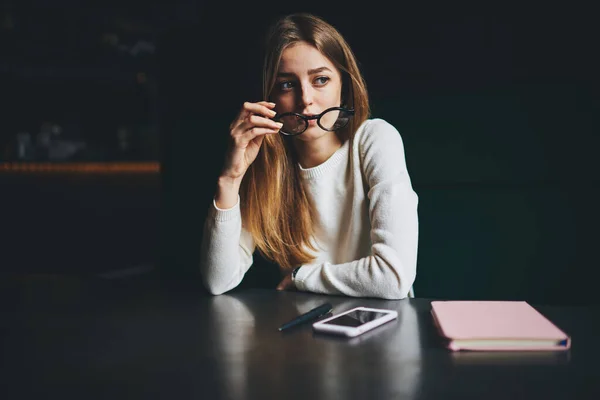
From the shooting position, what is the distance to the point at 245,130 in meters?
1.29

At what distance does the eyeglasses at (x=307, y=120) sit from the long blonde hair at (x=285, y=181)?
0.26 feet

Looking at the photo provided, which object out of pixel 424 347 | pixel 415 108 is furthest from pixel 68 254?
pixel 424 347

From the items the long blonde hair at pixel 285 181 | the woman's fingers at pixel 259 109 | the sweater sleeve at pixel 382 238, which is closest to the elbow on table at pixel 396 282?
the sweater sleeve at pixel 382 238

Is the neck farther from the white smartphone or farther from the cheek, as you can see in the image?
the white smartphone

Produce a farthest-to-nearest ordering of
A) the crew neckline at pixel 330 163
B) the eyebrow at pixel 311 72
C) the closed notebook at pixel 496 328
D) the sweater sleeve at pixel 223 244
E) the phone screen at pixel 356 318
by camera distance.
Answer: the crew neckline at pixel 330 163 < the eyebrow at pixel 311 72 < the sweater sleeve at pixel 223 244 < the phone screen at pixel 356 318 < the closed notebook at pixel 496 328

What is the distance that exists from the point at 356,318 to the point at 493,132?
0.96 meters

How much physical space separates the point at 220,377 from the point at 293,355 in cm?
11

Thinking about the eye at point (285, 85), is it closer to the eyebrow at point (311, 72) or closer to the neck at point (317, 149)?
the eyebrow at point (311, 72)

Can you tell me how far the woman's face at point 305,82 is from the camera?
135cm

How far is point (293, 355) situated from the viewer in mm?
711

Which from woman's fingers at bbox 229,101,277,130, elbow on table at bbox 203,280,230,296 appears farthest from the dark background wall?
elbow on table at bbox 203,280,230,296

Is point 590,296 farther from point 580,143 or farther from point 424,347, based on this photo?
point 424,347

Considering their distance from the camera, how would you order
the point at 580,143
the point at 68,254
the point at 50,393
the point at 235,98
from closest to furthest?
the point at 50,393 → the point at 580,143 → the point at 235,98 → the point at 68,254

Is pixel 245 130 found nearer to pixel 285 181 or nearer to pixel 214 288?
pixel 285 181
